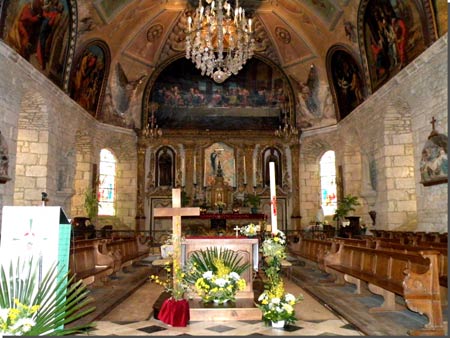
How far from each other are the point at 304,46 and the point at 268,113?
3803 mm

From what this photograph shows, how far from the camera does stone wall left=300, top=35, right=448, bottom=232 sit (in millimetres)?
10258

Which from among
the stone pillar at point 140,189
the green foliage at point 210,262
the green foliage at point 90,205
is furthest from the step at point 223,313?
the stone pillar at point 140,189


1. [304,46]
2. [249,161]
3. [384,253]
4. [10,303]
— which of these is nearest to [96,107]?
[249,161]

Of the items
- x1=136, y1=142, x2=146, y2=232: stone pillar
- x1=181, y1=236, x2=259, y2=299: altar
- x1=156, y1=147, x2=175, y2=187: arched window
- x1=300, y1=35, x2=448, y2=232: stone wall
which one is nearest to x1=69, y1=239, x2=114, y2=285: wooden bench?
x1=181, y1=236, x2=259, y2=299: altar

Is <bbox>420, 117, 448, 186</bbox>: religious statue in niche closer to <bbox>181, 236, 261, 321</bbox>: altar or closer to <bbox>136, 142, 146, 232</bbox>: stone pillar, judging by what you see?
<bbox>181, 236, 261, 321</bbox>: altar

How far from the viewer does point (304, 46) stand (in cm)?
1844

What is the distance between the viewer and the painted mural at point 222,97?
20312mm

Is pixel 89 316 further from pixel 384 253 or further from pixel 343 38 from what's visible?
pixel 343 38

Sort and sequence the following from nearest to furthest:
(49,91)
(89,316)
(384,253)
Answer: (89,316) → (384,253) → (49,91)

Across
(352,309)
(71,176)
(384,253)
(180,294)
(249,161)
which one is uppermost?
(249,161)

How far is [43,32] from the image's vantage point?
11.8 metres

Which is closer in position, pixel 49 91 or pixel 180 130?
pixel 49 91

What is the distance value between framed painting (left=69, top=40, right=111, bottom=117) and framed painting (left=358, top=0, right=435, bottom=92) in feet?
32.5

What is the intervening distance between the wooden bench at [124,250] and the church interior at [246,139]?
0.28 feet
